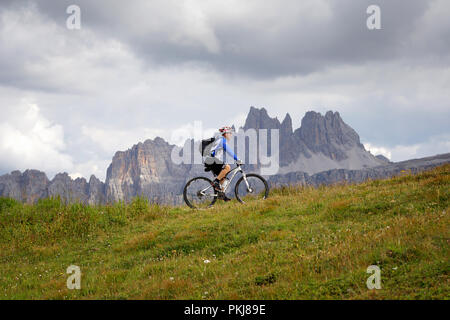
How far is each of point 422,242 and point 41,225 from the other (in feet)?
51.1

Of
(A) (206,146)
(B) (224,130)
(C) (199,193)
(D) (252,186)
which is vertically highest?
(B) (224,130)

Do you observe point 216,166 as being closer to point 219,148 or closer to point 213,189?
point 219,148

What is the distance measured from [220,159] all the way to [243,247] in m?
6.58

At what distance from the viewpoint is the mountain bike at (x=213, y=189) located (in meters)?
17.9

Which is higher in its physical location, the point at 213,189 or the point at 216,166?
the point at 216,166

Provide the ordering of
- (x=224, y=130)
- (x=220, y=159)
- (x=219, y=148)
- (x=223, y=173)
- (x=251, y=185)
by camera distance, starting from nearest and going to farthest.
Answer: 1. (x=219, y=148)
2. (x=224, y=130)
3. (x=220, y=159)
4. (x=223, y=173)
5. (x=251, y=185)

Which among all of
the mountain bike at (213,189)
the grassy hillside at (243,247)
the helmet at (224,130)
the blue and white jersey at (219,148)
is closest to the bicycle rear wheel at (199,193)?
the mountain bike at (213,189)

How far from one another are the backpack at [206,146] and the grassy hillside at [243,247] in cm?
250

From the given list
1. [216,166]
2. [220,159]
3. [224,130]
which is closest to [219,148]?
[220,159]

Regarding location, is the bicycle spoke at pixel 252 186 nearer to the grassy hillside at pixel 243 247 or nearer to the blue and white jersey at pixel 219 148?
the grassy hillside at pixel 243 247

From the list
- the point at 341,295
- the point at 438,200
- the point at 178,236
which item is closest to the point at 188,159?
the point at 178,236

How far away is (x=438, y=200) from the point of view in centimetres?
1282

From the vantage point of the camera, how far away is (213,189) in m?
18.1
